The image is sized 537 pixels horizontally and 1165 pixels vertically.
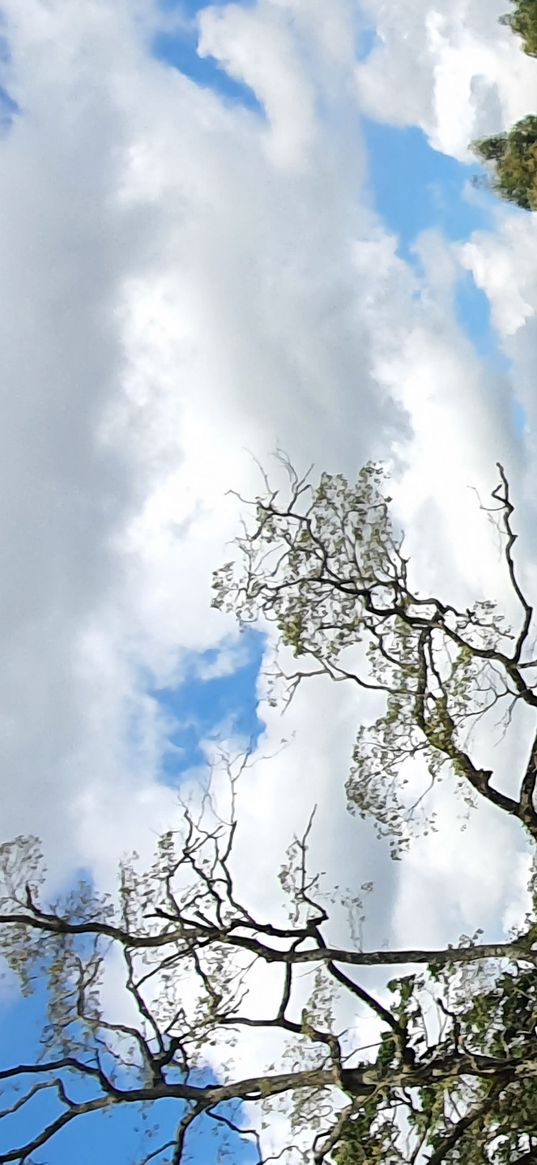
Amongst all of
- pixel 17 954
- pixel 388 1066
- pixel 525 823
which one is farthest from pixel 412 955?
pixel 17 954

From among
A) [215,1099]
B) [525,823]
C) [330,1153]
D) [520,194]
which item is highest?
[520,194]

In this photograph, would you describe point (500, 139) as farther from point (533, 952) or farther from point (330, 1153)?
point (330, 1153)

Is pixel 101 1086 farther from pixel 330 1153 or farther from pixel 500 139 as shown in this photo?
pixel 500 139

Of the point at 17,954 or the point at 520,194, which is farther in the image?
the point at 520,194

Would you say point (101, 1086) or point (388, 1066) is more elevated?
point (101, 1086)

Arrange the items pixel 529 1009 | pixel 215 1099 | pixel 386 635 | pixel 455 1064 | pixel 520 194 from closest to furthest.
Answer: pixel 455 1064 → pixel 215 1099 → pixel 529 1009 → pixel 386 635 → pixel 520 194

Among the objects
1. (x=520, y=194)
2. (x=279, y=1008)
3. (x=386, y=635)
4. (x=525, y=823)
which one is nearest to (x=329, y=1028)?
(x=279, y=1008)

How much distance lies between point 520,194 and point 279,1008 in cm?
1451

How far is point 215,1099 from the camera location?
11.3 meters

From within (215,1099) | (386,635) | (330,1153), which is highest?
(386,635)

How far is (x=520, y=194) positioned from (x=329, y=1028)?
1455cm

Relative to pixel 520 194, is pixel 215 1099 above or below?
below

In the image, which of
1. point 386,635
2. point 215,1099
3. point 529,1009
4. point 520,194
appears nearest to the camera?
point 215,1099

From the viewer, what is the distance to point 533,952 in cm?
1154
